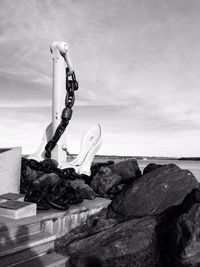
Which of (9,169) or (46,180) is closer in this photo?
(9,169)

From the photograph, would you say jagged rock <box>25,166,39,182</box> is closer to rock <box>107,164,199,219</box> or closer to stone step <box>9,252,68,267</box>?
rock <box>107,164,199,219</box>

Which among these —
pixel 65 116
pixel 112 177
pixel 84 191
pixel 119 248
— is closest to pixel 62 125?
pixel 65 116

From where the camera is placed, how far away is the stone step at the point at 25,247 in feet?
13.2

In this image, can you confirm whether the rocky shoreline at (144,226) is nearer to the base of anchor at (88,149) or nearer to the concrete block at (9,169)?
the concrete block at (9,169)

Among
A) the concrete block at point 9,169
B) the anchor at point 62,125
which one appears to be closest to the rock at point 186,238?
the concrete block at point 9,169

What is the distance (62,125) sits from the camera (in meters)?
8.51

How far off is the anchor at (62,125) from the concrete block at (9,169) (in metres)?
2.21

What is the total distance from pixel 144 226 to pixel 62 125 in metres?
4.29

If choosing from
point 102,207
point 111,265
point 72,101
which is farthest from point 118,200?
point 72,101

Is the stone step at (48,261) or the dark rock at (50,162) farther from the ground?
the dark rock at (50,162)

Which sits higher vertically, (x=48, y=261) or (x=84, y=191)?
(x=84, y=191)

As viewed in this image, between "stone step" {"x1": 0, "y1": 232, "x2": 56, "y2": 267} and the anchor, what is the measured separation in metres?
3.65

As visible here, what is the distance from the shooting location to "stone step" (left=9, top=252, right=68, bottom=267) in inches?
162

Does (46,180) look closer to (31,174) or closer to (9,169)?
(31,174)
